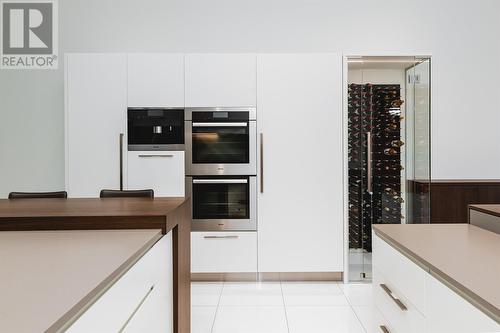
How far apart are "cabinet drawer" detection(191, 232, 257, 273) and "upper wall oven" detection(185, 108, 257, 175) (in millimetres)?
648

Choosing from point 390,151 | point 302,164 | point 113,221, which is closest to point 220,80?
point 302,164

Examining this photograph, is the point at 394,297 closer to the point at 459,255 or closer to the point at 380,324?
the point at 380,324

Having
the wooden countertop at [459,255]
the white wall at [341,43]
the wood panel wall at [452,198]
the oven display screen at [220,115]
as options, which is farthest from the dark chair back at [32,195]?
the wood panel wall at [452,198]

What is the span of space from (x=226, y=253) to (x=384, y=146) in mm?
1906

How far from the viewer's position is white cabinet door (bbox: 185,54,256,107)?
12.3 ft

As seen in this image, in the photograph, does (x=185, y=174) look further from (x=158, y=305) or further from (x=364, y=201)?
(x=158, y=305)

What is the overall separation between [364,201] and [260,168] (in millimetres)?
1110

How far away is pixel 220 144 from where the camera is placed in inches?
149

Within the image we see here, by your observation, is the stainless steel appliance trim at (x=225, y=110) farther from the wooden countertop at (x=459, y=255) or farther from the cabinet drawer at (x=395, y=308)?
the cabinet drawer at (x=395, y=308)

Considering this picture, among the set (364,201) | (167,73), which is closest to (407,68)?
(364,201)

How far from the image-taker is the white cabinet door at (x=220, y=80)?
147 inches

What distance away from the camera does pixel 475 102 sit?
4.39 meters

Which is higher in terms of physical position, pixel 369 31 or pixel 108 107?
pixel 369 31

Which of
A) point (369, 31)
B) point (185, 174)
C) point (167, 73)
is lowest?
point (185, 174)
